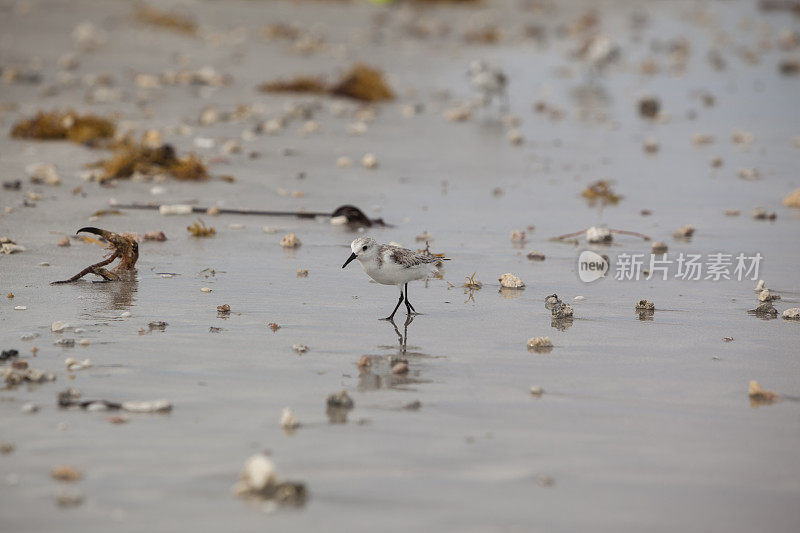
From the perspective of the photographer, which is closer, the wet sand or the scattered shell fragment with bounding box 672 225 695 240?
the wet sand

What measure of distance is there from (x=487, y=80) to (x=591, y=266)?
31.5ft

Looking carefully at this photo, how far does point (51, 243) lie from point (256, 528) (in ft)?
18.2

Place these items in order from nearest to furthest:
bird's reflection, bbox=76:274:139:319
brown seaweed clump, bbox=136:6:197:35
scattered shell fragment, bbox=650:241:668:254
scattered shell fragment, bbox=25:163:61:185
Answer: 1. bird's reflection, bbox=76:274:139:319
2. scattered shell fragment, bbox=650:241:668:254
3. scattered shell fragment, bbox=25:163:61:185
4. brown seaweed clump, bbox=136:6:197:35

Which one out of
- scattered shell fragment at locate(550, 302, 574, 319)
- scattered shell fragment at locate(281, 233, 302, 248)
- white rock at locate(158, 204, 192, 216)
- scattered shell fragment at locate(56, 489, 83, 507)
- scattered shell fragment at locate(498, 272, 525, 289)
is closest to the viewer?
scattered shell fragment at locate(56, 489, 83, 507)

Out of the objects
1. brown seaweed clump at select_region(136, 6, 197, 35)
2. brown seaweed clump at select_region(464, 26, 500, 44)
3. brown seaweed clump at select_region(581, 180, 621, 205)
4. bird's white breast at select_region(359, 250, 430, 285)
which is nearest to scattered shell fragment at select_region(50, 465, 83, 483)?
bird's white breast at select_region(359, 250, 430, 285)

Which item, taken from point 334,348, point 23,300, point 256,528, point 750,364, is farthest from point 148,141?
point 256,528

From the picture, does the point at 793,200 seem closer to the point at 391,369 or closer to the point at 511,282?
the point at 511,282

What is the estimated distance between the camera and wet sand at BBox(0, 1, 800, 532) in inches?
172

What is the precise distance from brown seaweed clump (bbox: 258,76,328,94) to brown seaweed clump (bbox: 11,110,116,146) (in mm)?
5210

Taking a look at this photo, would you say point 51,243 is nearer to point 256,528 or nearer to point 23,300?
point 23,300

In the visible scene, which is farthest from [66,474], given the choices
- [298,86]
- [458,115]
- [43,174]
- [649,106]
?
[649,106]

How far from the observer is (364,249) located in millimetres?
6820

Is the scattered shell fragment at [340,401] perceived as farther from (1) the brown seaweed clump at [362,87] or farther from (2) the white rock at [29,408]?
(1) the brown seaweed clump at [362,87]

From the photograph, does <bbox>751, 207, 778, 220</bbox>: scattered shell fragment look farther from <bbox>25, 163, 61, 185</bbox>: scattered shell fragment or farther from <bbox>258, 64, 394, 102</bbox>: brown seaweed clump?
<bbox>258, 64, 394, 102</bbox>: brown seaweed clump
